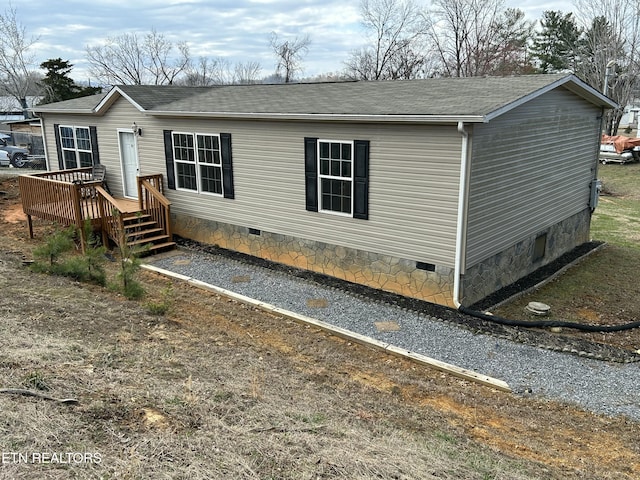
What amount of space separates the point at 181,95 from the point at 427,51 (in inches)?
1253

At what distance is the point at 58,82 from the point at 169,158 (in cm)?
2828

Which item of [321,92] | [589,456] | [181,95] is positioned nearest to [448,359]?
[589,456]

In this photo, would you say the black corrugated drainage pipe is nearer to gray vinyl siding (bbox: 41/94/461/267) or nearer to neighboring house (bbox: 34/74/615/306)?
neighboring house (bbox: 34/74/615/306)

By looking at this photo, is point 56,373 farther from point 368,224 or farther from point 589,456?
point 368,224

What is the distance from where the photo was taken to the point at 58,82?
35.0 metres

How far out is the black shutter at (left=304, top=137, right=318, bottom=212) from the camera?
32.1ft

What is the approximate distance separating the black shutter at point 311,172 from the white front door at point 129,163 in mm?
5800

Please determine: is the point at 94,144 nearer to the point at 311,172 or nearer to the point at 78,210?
the point at 78,210

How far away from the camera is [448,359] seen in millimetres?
6969

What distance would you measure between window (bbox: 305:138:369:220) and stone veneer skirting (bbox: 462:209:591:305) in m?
2.31

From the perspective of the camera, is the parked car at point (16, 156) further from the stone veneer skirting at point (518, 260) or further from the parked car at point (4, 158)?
the stone veneer skirting at point (518, 260)

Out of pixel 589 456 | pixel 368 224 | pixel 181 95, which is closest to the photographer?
pixel 589 456

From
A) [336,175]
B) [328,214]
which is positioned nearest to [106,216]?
[328,214]

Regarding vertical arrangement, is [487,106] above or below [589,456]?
above
